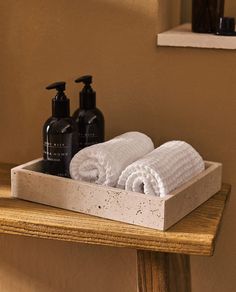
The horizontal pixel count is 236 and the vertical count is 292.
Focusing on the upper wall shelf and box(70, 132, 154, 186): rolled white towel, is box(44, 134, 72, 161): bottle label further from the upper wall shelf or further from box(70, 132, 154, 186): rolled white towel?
the upper wall shelf

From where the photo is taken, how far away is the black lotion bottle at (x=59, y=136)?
1.17 metres

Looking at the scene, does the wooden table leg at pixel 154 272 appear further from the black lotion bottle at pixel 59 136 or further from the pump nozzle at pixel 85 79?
the pump nozzle at pixel 85 79

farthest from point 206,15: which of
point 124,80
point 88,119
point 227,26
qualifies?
point 88,119

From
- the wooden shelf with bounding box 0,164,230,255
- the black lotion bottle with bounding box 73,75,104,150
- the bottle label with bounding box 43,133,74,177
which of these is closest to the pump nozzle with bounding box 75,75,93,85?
the black lotion bottle with bounding box 73,75,104,150

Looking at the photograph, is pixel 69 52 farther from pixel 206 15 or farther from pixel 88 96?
pixel 206 15

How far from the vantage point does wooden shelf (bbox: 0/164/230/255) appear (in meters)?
1.04

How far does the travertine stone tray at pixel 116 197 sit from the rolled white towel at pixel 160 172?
0.02 meters

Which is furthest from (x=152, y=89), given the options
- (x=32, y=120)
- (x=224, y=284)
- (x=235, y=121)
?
(x=224, y=284)

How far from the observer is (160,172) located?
3.56 ft

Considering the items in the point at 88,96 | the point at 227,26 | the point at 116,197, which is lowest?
the point at 116,197

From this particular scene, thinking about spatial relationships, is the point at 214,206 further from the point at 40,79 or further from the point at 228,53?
the point at 40,79

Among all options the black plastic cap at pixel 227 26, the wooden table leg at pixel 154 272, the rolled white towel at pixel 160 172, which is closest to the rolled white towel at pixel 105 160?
the rolled white towel at pixel 160 172

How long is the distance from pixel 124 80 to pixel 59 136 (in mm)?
220

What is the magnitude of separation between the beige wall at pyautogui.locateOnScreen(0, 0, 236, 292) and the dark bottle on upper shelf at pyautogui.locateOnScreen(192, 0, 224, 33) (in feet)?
0.18
